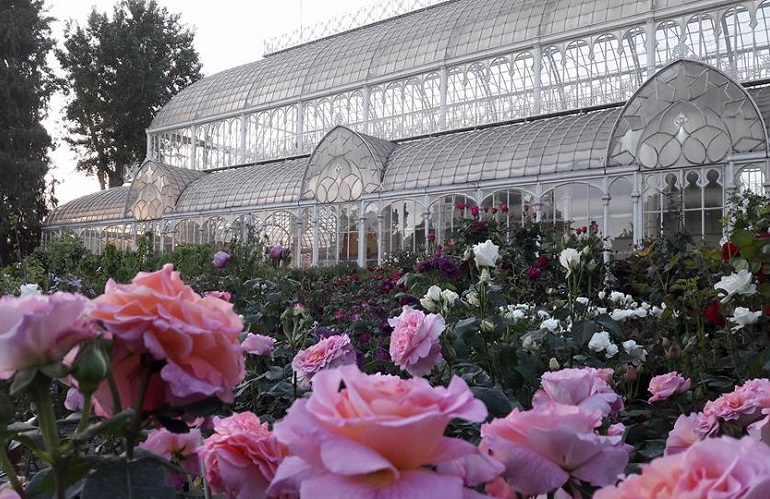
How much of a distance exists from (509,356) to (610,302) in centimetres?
220

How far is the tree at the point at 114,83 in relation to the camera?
3114 centimetres

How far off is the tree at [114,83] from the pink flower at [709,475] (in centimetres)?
3371

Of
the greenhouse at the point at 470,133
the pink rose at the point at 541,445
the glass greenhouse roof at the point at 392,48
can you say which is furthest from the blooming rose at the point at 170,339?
the glass greenhouse roof at the point at 392,48

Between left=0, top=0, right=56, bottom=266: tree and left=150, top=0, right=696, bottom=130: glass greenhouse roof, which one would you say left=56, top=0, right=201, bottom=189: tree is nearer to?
left=0, top=0, right=56, bottom=266: tree

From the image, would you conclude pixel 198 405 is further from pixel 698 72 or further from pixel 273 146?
pixel 273 146

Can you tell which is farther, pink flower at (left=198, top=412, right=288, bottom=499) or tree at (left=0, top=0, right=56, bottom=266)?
tree at (left=0, top=0, right=56, bottom=266)

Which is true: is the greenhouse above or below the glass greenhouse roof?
below

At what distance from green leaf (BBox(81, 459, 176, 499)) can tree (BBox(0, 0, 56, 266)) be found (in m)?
27.6

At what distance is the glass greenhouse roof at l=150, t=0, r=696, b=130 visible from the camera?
1628 cm

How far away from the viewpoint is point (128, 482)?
26.8 inches

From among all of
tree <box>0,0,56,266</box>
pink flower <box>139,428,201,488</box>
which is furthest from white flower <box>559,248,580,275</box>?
tree <box>0,0,56,266</box>

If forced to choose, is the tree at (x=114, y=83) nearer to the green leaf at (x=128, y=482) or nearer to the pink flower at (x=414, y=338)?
the pink flower at (x=414, y=338)

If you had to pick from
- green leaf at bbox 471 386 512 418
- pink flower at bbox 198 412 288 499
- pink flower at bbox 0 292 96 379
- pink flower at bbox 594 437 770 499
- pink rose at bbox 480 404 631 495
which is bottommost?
green leaf at bbox 471 386 512 418

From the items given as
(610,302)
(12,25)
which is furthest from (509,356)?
(12,25)
